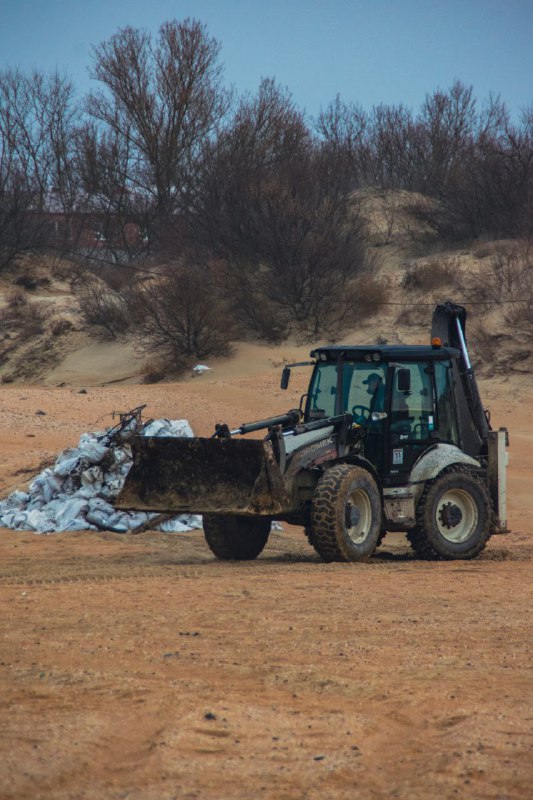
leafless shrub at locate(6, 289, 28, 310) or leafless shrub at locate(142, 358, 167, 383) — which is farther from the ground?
leafless shrub at locate(6, 289, 28, 310)

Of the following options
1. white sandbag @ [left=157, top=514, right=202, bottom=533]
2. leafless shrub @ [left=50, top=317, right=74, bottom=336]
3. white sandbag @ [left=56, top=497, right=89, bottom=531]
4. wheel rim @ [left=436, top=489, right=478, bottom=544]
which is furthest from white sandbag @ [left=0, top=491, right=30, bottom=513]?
leafless shrub @ [left=50, top=317, right=74, bottom=336]

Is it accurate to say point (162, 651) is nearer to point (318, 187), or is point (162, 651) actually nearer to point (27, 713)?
point (27, 713)

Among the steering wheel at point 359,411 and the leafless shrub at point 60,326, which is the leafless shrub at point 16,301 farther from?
the steering wheel at point 359,411

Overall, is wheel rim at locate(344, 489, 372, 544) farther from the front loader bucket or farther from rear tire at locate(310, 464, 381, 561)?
the front loader bucket

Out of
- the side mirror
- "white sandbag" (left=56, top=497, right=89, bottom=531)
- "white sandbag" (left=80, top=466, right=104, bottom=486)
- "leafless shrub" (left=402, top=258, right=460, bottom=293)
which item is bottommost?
"white sandbag" (left=56, top=497, right=89, bottom=531)

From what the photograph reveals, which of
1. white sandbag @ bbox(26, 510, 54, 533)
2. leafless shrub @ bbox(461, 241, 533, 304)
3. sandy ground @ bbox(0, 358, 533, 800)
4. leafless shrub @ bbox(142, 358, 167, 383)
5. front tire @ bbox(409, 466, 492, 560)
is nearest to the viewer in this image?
sandy ground @ bbox(0, 358, 533, 800)

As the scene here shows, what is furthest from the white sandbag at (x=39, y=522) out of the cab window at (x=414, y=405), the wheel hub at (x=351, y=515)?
the cab window at (x=414, y=405)

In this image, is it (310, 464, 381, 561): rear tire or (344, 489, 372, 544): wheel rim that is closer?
(310, 464, 381, 561): rear tire

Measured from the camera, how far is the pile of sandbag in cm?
1465

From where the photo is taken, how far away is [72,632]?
762 centimetres

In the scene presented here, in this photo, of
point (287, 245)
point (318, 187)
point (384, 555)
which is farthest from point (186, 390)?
point (384, 555)

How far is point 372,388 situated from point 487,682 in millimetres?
5468

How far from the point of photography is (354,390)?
11719 mm

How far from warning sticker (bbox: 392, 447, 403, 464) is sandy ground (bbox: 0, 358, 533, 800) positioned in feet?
3.61
